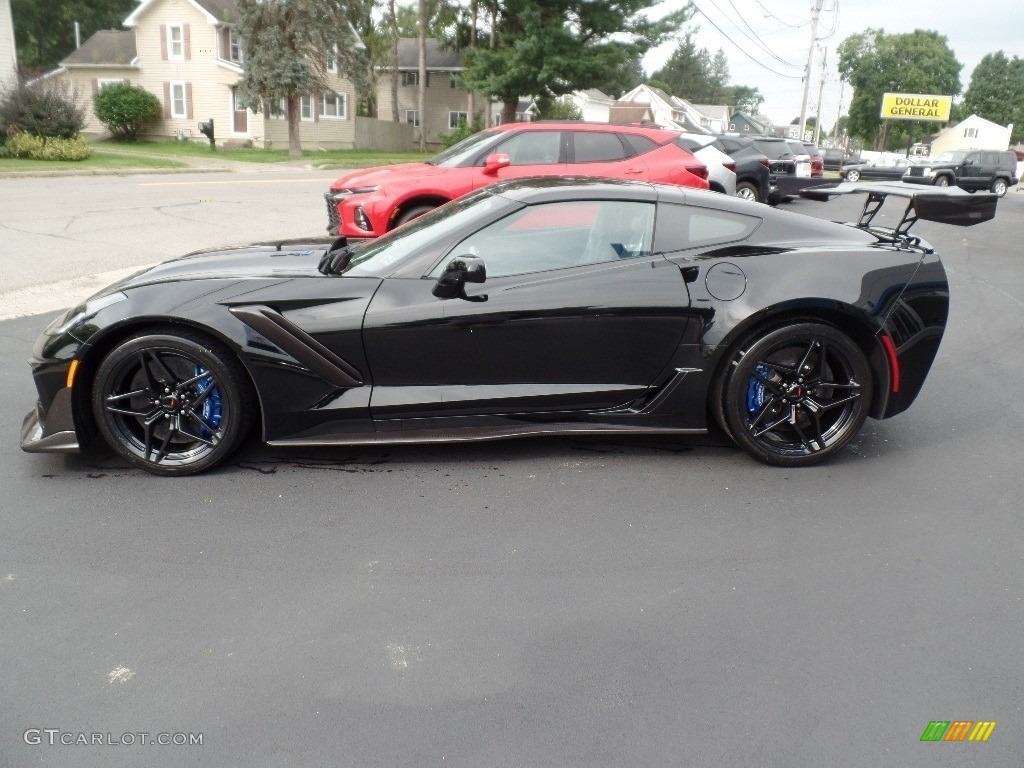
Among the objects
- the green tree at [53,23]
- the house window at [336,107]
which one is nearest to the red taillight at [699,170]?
the house window at [336,107]

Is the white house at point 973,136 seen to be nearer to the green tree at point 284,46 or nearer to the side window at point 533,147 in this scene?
the green tree at point 284,46

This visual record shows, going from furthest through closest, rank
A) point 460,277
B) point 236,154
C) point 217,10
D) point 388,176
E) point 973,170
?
point 217,10 → point 236,154 → point 973,170 → point 388,176 → point 460,277

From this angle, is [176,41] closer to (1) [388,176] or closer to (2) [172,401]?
(1) [388,176]

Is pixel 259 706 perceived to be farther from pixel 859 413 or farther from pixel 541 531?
pixel 859 413

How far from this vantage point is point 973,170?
31.6 metres

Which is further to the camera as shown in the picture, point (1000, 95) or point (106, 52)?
point (1000, 95)

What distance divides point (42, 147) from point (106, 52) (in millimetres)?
22594

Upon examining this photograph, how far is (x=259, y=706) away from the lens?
2.58 metres

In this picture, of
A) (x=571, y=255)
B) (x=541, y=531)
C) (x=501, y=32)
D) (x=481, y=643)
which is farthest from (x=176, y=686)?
(x=501, y=32)

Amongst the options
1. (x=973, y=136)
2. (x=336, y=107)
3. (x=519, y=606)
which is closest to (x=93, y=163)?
(x=336, y=107)

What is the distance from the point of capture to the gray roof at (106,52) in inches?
1673

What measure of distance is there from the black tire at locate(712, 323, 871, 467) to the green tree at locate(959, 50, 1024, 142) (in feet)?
387

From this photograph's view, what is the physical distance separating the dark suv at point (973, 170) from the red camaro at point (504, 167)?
2177cm

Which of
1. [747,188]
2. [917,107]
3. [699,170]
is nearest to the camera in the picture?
[699,170]
